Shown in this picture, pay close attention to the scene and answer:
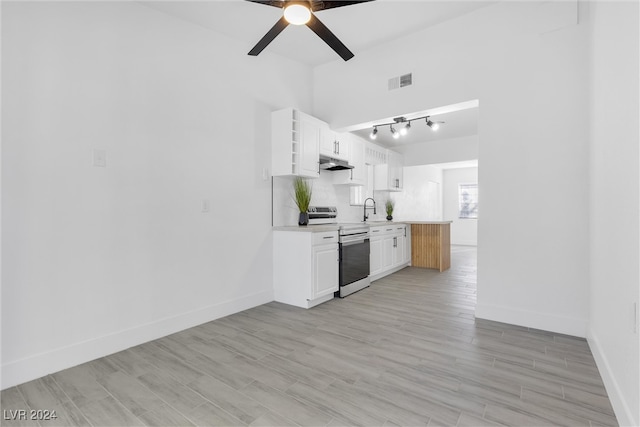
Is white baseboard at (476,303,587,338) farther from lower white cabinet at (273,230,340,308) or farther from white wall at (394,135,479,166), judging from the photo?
white wall at (394,135,479,166)

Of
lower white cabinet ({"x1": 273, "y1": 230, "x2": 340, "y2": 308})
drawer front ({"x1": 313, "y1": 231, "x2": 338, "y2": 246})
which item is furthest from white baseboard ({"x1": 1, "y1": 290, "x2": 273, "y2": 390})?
drawer front ({"x1": 313, "y1": 231, "x2": 338, "y2": 246})

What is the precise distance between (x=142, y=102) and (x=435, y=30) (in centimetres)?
304

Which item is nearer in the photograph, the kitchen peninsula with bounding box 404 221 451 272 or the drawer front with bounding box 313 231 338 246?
the drawer front with bounding box 313 231 338 246

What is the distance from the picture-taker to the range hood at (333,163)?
14.2ft

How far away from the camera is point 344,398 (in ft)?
5.93

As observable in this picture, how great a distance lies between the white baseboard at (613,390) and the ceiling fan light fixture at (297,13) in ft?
9.29

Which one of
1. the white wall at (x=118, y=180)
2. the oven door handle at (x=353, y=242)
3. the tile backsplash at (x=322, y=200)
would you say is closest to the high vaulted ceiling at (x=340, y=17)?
the white wall at (x=118, y=180)

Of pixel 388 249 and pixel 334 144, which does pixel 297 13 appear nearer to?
pixel 334 144

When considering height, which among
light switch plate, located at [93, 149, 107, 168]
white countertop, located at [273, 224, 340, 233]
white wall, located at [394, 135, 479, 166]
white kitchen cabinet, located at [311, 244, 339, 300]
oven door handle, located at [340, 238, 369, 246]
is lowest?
white kitchen cabinet, located at [311, 244, 339, 300]

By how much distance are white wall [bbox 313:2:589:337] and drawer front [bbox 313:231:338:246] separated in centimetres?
160

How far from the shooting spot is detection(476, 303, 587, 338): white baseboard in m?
2.68

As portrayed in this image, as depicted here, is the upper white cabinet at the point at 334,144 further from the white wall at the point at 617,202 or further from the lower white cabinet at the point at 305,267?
the white wall at the point at 617,202

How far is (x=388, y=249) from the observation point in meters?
5.14

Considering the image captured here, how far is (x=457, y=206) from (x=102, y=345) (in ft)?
33.4
